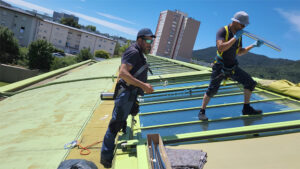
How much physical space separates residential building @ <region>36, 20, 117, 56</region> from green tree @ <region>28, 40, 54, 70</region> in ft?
117

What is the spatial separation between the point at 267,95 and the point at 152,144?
358 cm

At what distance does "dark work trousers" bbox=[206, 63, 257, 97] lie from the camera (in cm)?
363

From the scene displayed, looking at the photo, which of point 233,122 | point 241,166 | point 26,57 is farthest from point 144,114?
point 26,57

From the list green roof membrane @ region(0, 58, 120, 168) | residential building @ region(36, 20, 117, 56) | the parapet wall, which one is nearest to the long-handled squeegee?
green roof membrane @ region(0, 58, 120, 168)

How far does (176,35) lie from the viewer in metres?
81.8

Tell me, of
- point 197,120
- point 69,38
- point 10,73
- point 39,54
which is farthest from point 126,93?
point 69,38

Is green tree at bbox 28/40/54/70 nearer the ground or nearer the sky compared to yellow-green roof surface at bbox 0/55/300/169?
nearer the ground

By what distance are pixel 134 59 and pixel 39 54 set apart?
1327 inches

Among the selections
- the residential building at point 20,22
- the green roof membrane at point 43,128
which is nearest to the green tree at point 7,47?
the residential building at point 20,22

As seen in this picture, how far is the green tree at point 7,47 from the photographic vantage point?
31.3 meters

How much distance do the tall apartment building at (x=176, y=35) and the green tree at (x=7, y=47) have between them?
2133 inches

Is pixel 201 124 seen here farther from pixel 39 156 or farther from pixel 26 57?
pixel 26 57

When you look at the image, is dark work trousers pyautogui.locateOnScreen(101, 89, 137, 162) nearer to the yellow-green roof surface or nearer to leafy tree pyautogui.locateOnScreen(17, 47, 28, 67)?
the yellow-green roof surface

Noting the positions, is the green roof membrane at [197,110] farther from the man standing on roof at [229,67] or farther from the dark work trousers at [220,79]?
the dark work trousers at [220,79]
